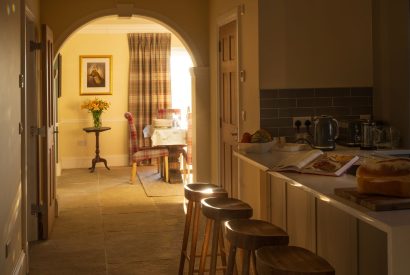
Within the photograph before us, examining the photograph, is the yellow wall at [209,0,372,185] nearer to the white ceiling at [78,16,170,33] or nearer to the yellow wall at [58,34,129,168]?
the white ceiling at [78,16,170,33]

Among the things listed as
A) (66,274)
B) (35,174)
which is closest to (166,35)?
(35,174)

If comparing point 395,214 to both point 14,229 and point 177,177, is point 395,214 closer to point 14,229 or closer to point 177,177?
point 14,229

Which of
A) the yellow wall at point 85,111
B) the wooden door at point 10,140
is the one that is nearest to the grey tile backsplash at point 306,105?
the wooden door at point 10,140

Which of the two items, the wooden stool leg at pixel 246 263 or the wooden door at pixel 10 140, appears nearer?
the wooden stool leg at pixel 246 263

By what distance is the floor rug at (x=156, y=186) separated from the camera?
783 cm

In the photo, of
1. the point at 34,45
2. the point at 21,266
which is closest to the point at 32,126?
the point at 34,45

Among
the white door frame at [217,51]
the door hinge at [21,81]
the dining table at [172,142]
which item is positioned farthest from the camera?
the dining table at [172,142]

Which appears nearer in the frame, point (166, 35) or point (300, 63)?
point (300, 63)

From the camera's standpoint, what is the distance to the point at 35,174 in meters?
5.32

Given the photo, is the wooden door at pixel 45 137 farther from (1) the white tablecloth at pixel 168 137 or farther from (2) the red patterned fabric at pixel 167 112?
(2) the red patterned fabric at pixel 167 112

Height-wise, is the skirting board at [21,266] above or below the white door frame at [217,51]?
below

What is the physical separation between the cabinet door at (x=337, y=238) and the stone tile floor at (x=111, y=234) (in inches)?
67.9

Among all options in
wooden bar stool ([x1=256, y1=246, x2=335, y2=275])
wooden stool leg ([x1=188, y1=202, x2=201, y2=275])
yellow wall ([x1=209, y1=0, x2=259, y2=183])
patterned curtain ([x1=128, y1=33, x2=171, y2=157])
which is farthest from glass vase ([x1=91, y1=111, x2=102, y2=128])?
wooden bar stool ([x1=256, y1=246, x2=335, y2=275])

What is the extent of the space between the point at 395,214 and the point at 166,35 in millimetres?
9142
